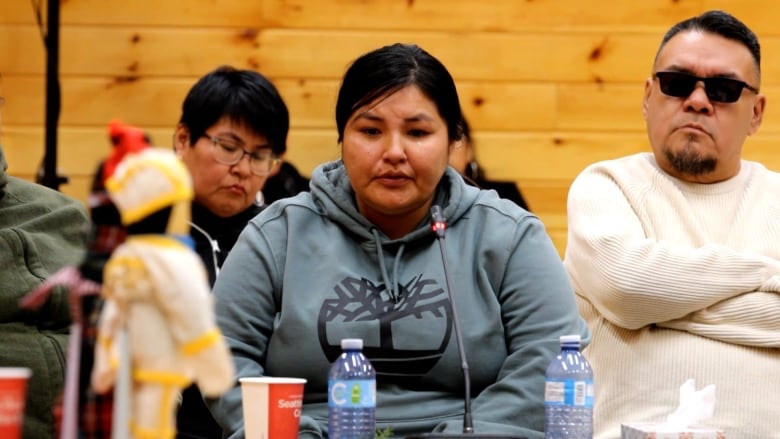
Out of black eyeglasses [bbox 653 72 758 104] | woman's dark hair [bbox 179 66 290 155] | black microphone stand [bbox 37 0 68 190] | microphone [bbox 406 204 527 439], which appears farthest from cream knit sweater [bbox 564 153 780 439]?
black microphone stand [bbox 37 0 68 190]

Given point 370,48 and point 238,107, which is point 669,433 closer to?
point 238,107

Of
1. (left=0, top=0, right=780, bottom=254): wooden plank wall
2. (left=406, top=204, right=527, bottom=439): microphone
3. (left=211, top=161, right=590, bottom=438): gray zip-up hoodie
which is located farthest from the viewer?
(left=0, top=0, right=780, bottom=254): wooden plank wall

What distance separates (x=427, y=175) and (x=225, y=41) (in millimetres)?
2023

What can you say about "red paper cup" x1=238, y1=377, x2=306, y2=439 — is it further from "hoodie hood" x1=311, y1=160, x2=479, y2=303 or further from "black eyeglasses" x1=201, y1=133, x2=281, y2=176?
"black eyeglasses" x1=201, y1=133, x2=281, y2=176

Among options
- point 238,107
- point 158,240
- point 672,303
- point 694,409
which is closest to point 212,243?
point 238,107

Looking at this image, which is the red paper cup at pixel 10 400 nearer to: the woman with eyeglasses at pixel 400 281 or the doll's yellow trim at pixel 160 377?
the doll's yellow trim at pixel 160 377

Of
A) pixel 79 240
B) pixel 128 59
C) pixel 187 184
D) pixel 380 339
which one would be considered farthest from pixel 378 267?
pixel 128 59

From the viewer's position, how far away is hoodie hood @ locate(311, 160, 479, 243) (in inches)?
92.7

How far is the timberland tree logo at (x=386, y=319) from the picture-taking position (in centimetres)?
222

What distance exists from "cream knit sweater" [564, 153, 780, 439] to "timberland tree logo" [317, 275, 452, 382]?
56cm

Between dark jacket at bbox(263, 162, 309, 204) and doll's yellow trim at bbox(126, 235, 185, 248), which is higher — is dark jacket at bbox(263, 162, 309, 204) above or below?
above

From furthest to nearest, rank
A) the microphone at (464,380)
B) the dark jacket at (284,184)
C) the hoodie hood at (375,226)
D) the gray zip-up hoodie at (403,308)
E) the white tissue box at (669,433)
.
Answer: the dark jacket at (284,184)
the hoodie hood at (375,226)
the gray zip-up hoodie at (403,308)
the white tissue box at (669,433)
the microphone at (464,380)

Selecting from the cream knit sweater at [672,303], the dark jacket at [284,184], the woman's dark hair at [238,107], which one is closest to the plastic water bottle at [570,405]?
the cream knit sweater at [672,303]

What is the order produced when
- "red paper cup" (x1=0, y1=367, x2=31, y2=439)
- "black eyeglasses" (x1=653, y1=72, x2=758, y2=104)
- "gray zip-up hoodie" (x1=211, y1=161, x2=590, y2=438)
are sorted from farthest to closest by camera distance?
"black eyeglasses" (x1=653, y1=72, x2=758, y2=104) → "gray zip-up hoodie" (x1=211, y1=161, x2=590, y2=438) → "red paper cup" (x1=0, y1=367, x2=31, y2=439)
